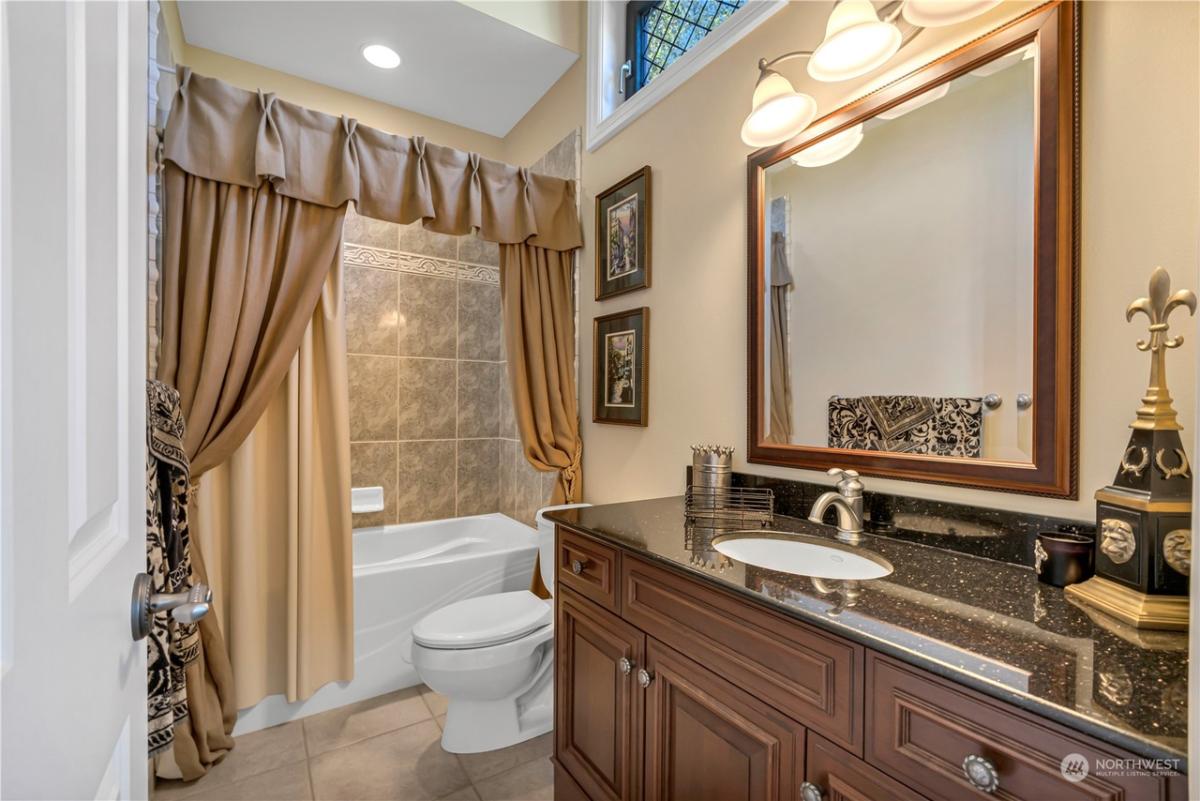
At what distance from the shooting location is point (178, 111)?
1671 millimetres

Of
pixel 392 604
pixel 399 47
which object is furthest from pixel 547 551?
pixel 399 47

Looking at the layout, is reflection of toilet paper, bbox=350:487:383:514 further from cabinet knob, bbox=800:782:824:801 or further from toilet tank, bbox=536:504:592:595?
cabinet knob, bbox=800:782:824:801

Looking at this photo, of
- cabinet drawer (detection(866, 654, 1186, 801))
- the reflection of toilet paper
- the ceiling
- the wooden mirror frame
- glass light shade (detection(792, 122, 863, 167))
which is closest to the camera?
cabinet drawer (detection(866, 654, 1186, 801))

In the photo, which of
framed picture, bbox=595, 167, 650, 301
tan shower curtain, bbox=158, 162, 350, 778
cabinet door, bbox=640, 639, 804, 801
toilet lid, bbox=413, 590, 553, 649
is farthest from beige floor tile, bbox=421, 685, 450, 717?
framed picture, bbox=595, 167, 650, 301

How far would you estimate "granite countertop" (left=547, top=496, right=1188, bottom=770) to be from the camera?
551 millimetres

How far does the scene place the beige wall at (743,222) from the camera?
89 cm

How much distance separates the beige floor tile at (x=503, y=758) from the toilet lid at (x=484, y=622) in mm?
373

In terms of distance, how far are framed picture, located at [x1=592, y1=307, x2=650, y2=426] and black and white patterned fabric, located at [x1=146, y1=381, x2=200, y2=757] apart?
4.61 feet

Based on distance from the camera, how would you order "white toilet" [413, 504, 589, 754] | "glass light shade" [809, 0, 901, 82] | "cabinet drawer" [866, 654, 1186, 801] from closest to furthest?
"cabinet drawer" [866, 654, 1186, 801] < "glass light shade" [809, 0, 901, 82] < "white toilet" [413, 504, 589, 754]

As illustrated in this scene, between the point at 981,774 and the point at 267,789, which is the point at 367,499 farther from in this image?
the point at 981,774

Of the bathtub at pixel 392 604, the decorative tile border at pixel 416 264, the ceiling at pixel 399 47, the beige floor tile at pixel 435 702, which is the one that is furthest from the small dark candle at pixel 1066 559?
the decorative tile border at pixel 416 264

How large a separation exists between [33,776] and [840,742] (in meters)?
0.88

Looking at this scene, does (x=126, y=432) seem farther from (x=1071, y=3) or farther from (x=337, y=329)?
(x=1071, y=3)

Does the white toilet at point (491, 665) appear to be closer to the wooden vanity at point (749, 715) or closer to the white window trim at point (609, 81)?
the wooden vanity at point (749, 715)
